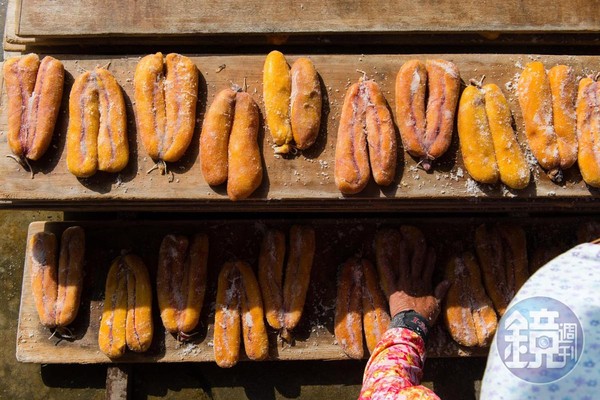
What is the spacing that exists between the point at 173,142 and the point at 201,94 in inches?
12.9

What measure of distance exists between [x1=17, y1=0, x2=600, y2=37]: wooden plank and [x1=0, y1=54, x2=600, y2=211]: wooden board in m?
0.16

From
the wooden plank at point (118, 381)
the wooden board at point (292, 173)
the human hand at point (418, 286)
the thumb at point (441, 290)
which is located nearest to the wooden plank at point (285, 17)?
the wooden board at point (292, 173)

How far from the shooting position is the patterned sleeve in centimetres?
228

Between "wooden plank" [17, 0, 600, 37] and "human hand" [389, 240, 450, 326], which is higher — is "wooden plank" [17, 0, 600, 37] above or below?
above

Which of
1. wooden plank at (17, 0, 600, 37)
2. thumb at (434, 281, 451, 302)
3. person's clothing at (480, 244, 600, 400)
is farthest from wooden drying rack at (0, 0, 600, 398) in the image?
person's clothing at (480, 244, 600, 400)

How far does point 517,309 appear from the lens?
1.68 meters

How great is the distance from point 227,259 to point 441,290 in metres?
1.38

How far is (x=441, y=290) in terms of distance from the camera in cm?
331

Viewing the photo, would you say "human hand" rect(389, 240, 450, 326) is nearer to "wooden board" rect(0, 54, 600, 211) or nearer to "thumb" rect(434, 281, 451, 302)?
"thumb" rect(434, 281, 451, 302)

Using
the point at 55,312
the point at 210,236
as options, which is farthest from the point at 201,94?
the point at 55,312

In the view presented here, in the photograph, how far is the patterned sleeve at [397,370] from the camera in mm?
2275

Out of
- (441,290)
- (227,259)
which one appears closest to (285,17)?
(227,259)

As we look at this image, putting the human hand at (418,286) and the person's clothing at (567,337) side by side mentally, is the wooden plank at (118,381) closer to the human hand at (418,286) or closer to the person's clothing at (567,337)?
the human hand at (418,286)

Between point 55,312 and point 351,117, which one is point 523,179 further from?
point 55,312
